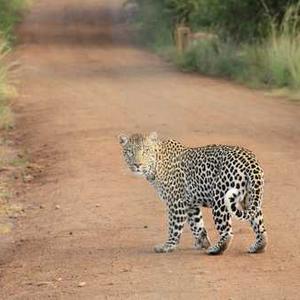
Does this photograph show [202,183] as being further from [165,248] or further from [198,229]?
[165,248]

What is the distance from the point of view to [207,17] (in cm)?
3438

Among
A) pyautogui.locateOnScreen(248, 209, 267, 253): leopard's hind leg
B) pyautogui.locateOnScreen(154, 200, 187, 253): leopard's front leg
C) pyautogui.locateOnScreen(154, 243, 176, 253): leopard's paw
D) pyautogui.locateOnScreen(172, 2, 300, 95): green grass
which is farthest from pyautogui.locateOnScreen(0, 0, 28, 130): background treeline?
pyautogui.locateOnScreen(248, 209, 267, 253): leopard's hind leg

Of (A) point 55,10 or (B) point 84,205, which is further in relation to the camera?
(A) point 55,10

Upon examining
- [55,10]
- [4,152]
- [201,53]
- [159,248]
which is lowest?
[55,10]

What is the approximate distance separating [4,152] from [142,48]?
24005 millimetres

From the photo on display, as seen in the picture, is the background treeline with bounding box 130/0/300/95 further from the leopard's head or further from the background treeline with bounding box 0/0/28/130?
the leopard's head

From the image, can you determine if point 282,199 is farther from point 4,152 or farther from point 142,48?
point 142,48

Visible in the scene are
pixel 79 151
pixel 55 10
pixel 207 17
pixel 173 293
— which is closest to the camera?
pixel 173 293

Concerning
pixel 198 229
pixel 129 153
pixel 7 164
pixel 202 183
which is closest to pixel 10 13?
pixel 7 164

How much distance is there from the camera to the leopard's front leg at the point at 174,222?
1105cm

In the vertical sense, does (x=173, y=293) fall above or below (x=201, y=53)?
above

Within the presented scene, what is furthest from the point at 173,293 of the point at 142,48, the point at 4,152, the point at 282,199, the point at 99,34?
the point at 99,34

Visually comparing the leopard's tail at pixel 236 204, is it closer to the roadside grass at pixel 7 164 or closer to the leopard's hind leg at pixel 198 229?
the leopard's hind leg at pixel 198 229

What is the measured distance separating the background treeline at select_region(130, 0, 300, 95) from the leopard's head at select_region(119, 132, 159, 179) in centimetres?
1634
